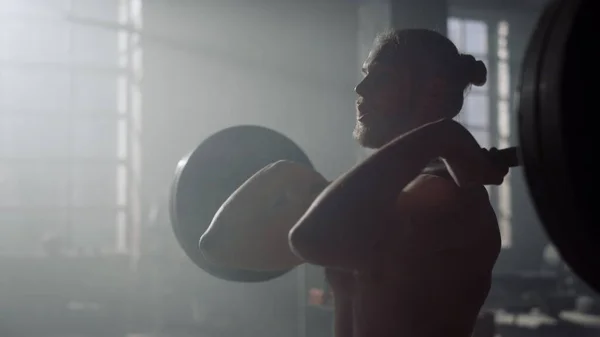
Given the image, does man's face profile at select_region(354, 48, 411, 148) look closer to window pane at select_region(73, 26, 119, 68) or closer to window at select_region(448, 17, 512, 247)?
window pane at select_region(73, 26, 119, 68)

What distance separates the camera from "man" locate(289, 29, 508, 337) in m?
0.59

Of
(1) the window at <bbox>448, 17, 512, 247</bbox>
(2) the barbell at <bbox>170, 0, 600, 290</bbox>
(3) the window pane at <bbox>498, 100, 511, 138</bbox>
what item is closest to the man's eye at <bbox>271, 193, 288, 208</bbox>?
(2) the barbell at <bbox>170, 0, 600, 290</bbox>

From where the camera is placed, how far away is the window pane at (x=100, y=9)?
5.93 metres

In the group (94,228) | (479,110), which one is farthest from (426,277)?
(479,110)

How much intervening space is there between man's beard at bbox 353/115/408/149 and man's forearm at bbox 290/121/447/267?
0.21 m

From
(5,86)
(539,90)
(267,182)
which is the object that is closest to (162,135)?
(5,86)

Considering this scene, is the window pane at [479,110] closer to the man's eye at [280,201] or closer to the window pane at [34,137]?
the window pane at [34,137]

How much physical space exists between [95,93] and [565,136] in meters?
5.75

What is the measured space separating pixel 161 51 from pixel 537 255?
3.68 metres

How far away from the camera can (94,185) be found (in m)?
5.90

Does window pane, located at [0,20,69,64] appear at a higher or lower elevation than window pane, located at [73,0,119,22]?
lower

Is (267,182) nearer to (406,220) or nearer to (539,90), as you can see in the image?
(406,220)

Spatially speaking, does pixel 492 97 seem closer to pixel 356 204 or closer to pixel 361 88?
pixel 361 88

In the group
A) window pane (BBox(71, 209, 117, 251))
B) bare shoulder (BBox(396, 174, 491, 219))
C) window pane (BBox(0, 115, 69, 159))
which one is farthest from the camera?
window pane (BBox(71, 209, 117, 251))
